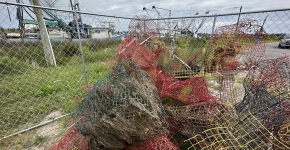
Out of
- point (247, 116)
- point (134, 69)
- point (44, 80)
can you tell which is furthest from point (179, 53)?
point (44, 80)

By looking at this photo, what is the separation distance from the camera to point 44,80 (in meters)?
4.08

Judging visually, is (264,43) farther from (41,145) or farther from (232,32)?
Answer: (41,145)

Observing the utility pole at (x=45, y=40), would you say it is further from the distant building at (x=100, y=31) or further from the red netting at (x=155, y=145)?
the red netting at (x=155, y=145)

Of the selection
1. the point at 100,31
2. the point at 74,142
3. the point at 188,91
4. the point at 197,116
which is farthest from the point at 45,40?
the point at 197,116

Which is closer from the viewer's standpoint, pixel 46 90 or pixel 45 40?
pixel 46 90

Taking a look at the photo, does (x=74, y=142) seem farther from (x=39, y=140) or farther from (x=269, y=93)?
(x=269, y=93)

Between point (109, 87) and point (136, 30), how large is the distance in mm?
1894

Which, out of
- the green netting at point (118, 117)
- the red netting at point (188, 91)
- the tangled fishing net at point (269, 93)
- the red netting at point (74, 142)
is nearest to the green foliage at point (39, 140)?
the red netting at point (74, 142)

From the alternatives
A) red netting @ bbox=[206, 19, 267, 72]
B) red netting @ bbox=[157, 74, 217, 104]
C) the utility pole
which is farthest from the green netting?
the utility pole

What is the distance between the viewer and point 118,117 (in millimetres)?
1043

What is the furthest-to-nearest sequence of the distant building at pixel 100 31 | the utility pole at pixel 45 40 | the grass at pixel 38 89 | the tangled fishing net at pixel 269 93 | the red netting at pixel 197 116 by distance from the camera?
the utility pole at pixel 45 40
the distant building at pixel 100 31
the grass at pixel 38 89
the red netting at pixel 197 116
the tangled fishing net at pixel 269 93

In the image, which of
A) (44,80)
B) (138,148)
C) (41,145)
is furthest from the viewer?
(44,80)

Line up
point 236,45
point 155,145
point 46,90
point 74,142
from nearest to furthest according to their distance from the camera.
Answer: point 155,145, point 74,142, point 236,45, point 46,90

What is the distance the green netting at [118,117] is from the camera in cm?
106
